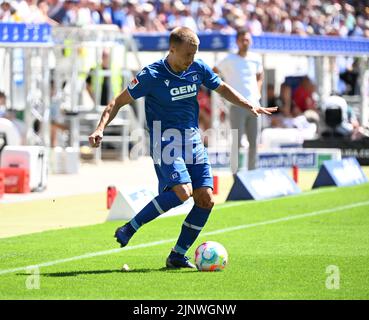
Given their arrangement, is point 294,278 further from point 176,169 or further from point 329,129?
point 329,129

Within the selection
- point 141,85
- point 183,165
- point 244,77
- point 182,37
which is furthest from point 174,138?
point 244,77

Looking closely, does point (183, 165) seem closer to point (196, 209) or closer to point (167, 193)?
point (167, 193)

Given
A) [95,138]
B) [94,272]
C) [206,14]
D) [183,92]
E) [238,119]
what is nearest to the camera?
[95,138]

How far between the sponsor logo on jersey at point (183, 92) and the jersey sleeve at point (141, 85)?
8.5 inches

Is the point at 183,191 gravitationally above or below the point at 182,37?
below

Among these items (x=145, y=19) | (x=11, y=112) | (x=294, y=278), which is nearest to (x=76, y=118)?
(x=11, y=112)

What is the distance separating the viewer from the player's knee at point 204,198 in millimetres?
10492

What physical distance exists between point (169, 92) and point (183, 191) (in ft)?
2.90

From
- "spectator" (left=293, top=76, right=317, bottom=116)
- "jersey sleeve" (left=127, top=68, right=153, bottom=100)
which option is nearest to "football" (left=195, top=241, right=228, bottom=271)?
"jersey sleeve" (left=127, top=68, right=153, bottom=100)

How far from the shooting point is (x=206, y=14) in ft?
105

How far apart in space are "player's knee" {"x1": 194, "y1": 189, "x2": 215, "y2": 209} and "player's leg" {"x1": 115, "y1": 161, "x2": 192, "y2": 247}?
153mm

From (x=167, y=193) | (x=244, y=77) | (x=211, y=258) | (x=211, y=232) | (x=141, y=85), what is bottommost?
(x=211, y=232)

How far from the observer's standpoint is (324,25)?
37625mm

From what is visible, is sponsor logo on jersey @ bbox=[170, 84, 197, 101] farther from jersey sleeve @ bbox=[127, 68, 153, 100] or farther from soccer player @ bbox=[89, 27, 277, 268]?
jersey sleeve @ bbox=[127, 68, 153, 100]
